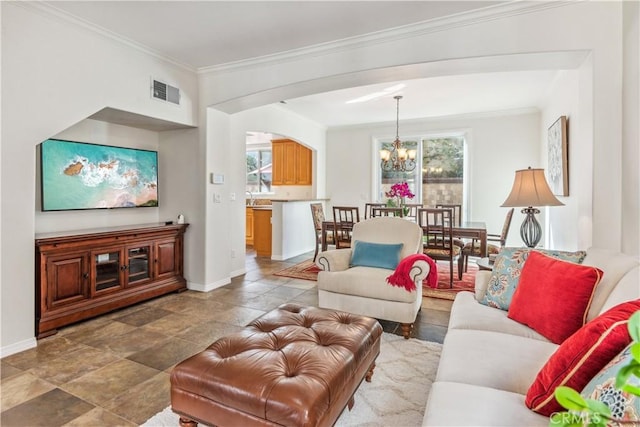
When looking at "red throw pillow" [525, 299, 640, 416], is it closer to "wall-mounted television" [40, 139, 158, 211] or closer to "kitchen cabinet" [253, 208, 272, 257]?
"wall-mounted television" [40, 139, 158, 211]

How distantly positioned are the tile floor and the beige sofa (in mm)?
1029

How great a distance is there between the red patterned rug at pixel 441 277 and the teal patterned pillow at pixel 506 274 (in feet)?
5.51

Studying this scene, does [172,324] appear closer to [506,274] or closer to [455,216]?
[506,274]

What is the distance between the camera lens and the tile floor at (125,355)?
1.87m

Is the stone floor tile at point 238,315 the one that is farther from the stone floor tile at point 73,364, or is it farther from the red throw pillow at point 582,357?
the red throw pillow at point 582,357

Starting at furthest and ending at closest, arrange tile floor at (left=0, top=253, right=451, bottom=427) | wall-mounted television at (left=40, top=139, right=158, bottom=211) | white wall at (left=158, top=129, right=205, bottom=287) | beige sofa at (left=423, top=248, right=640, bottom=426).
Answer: white wall at (left=158, top=129, right=205, bottom=287), wall-mounted television at (left=40, top=139, right=158, bottom=211), tile floor at (left=0, top=253, right=451, bottom=427), beige sofa at (left=423, top=248, right=640, bottom=426)

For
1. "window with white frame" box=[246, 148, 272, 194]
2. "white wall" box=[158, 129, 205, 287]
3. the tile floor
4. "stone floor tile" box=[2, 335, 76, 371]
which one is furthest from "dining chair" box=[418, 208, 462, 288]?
"window with white frame" box=[246, 148, 272, 194]

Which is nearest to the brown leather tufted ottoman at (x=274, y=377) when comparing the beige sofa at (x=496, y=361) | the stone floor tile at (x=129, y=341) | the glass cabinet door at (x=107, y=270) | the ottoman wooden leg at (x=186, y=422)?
the ottoman wooden leg at (x=186, y=422)

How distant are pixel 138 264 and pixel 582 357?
389 centimetres

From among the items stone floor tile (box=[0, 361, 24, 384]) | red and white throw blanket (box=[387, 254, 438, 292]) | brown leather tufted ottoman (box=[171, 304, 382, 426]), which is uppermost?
red and white throw blanket (box=[387, 254, 438, 292])

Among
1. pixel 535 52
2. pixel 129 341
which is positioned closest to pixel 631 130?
pixel 535 52

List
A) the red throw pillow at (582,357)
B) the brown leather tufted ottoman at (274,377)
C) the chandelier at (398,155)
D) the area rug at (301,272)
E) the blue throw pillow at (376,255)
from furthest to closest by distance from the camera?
the chandelier at (398,155), the area rug at (301,272), the blue throw pillow at (376,255), the brown leather tufted ottoman at (274,377), the red throw pillow at (582,357)

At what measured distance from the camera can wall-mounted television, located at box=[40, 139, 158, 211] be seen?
124 inches

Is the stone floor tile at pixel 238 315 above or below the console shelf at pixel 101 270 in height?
below
